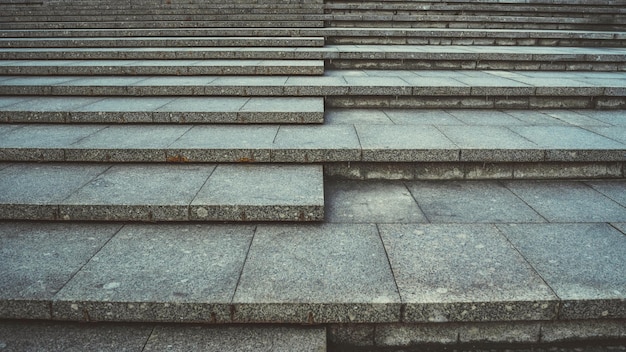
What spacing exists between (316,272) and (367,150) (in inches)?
63.1

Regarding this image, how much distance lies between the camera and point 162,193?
307 centimetres

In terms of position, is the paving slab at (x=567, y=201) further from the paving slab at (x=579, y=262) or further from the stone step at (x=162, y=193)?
the stone step at (x=162, y=193)

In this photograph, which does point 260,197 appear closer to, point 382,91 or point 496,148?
point 496,148

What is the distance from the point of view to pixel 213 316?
2.14 m

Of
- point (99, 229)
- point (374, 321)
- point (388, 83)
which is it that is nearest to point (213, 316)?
point (374, 321)

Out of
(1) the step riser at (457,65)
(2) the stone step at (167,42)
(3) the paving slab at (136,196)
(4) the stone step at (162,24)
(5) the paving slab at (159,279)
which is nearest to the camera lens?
(5) the paving slab at (159,279)

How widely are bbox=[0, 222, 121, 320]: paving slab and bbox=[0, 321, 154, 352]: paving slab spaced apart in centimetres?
6

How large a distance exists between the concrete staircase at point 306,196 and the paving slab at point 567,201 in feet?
0.08

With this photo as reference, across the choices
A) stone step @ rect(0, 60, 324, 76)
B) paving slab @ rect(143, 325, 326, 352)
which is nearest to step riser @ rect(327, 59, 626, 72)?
stone step @ rect(0, 60, 324, 76)

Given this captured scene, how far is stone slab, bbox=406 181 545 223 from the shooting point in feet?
10.1

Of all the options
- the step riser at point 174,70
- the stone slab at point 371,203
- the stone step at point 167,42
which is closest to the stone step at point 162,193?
the stone slab at point 371,203

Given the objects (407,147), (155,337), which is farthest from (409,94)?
(155,337)

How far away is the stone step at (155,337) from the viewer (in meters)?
2.03

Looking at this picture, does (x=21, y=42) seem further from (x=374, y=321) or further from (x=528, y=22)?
(x=528, y=22)
